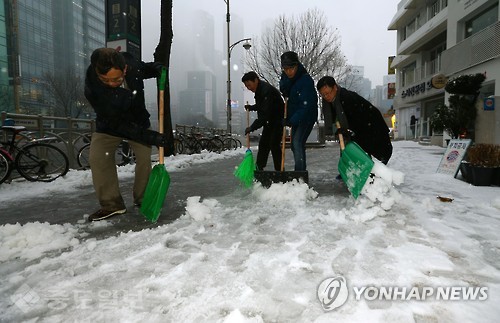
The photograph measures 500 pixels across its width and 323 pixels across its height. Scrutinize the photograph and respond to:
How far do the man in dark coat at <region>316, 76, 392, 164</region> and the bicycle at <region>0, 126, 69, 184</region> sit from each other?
4.88 meters

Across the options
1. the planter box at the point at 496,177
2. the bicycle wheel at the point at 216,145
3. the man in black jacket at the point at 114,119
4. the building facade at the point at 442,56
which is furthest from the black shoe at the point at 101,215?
the building facade at the point at 442,56

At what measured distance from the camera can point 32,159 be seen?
534 centimetres

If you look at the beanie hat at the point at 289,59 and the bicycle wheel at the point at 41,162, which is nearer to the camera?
the beanie hat at the point at 289,59

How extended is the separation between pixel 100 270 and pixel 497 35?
1564 centimetres

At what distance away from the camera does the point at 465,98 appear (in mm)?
12430

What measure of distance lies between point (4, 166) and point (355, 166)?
17.5ft

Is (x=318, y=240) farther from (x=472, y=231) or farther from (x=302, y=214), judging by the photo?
(x=472, y=231)

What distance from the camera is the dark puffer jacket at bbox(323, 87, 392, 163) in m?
4.18

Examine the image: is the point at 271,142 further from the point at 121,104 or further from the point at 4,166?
the point at 4,166

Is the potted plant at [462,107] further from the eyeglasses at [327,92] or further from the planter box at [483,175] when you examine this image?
the eyeglasses at [327,92]

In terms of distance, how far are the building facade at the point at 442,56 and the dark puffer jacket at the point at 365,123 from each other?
997cm

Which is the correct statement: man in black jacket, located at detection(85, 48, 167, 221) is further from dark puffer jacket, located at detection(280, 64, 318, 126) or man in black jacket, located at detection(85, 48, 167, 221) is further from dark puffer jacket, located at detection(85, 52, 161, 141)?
dark puffer jacket, located at detection(280, 64, 318, 126)

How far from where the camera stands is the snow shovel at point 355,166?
3343 mm

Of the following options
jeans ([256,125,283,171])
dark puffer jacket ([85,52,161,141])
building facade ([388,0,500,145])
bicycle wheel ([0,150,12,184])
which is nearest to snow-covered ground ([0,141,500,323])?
dark puffer jacket ([85,52,161,141])
